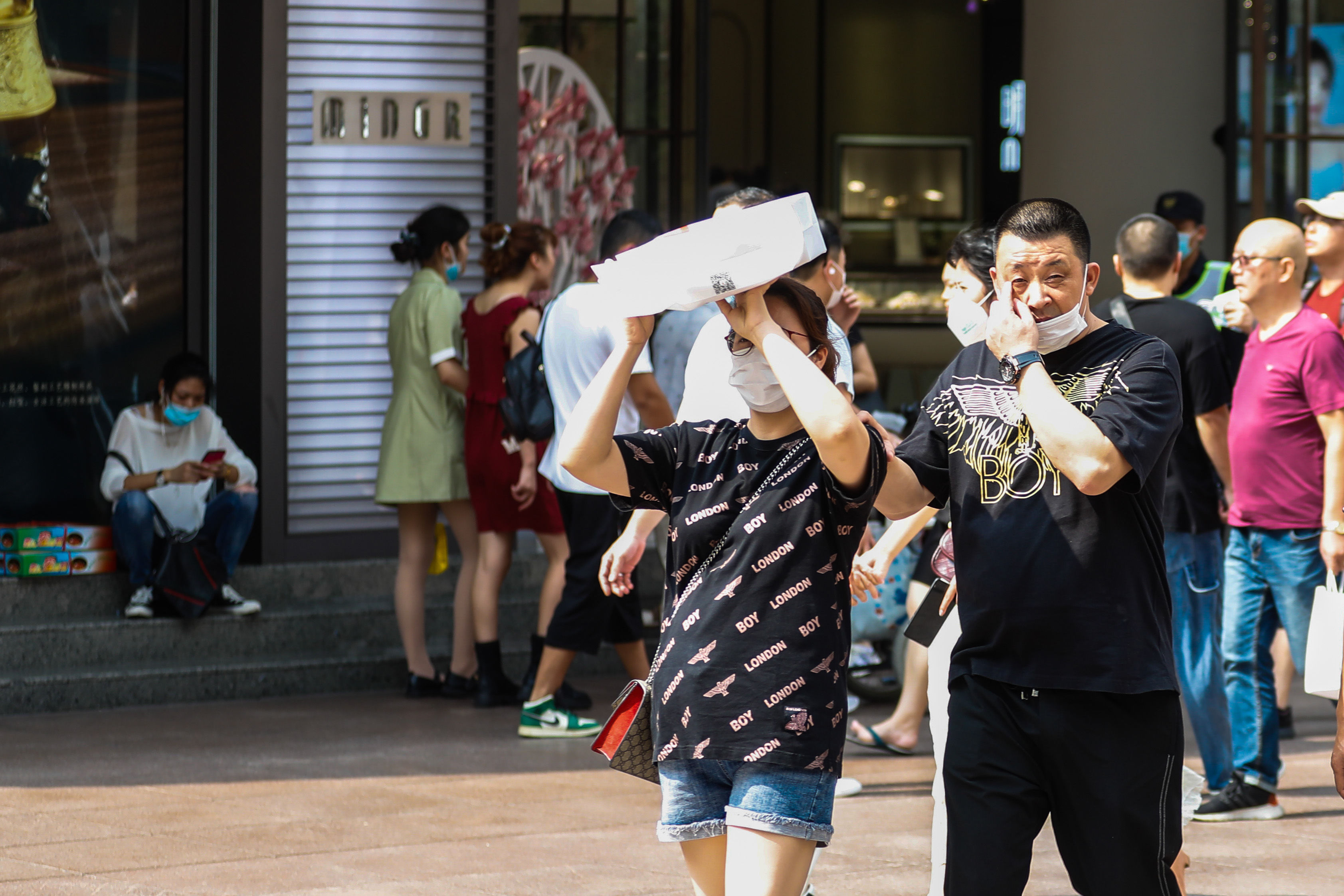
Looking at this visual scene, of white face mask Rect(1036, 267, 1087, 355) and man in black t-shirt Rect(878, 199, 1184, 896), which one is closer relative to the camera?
man in black t-shirt Rect(878, 199, 1184, 896)

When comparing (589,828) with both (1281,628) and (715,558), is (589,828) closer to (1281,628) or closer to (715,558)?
(715,558)

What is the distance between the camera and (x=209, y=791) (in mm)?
5918

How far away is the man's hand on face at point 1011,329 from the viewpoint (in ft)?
10.1

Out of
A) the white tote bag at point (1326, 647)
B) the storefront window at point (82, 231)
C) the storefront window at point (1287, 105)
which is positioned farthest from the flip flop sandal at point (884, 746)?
the storefront window at point (1287, 105)

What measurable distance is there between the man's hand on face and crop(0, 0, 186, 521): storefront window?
20.3 ft

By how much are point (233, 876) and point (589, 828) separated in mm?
1181

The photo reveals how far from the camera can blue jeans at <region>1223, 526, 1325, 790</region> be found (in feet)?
18.7

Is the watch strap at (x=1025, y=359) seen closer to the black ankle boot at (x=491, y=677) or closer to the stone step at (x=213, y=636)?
the black ankle boot at (x=491, y=677)

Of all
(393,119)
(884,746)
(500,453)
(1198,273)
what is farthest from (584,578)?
(1198,273)

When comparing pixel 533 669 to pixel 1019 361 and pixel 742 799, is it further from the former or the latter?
pixel 1019 361

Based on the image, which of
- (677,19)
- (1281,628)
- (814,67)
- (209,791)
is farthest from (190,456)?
(814,67)

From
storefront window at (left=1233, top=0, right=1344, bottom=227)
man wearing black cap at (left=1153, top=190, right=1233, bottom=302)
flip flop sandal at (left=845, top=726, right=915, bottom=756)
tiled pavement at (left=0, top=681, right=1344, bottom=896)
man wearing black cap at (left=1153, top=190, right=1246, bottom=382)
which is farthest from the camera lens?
storefront window at (left=1233, top=0, right=1344, bottom=227)

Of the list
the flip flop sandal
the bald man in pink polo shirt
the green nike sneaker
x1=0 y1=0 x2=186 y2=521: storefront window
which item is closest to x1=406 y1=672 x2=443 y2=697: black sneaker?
the green nike sneaker

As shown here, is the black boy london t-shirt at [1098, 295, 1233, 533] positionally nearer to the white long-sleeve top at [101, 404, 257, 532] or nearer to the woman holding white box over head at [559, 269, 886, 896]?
the woman holding white box over head at [559, 269, 886, 896]
